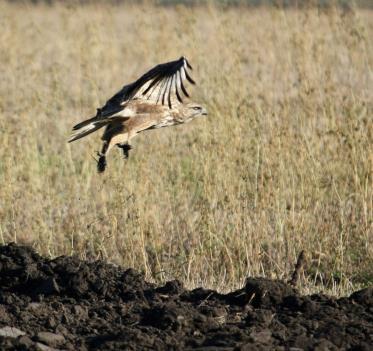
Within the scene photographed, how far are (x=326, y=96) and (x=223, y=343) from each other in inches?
181

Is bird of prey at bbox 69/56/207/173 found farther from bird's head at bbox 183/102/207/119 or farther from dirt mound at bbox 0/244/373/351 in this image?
dirt mound at bbox 0/244/373/351

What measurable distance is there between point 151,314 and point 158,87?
9.44 feet

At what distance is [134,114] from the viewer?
834cm

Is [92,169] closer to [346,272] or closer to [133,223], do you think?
[133,223]

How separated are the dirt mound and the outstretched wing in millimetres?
1671

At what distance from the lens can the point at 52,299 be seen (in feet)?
21.2

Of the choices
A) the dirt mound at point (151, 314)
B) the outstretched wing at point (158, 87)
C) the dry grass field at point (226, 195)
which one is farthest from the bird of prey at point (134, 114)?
the dirt mound at point (151, 314)

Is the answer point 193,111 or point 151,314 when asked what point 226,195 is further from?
point 151,314

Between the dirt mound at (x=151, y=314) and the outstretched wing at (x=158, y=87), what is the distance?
1.67 meters

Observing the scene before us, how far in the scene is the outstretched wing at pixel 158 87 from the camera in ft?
25.5

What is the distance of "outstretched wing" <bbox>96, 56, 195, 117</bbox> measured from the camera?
7.79 m

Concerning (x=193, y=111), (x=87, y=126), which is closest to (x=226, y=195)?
(x=193, y=111)

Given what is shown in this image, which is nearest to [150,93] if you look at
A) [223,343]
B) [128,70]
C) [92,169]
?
[92,169]

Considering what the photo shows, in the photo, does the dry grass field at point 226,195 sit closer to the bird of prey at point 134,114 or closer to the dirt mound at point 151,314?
the bird of prey at point 134,114
